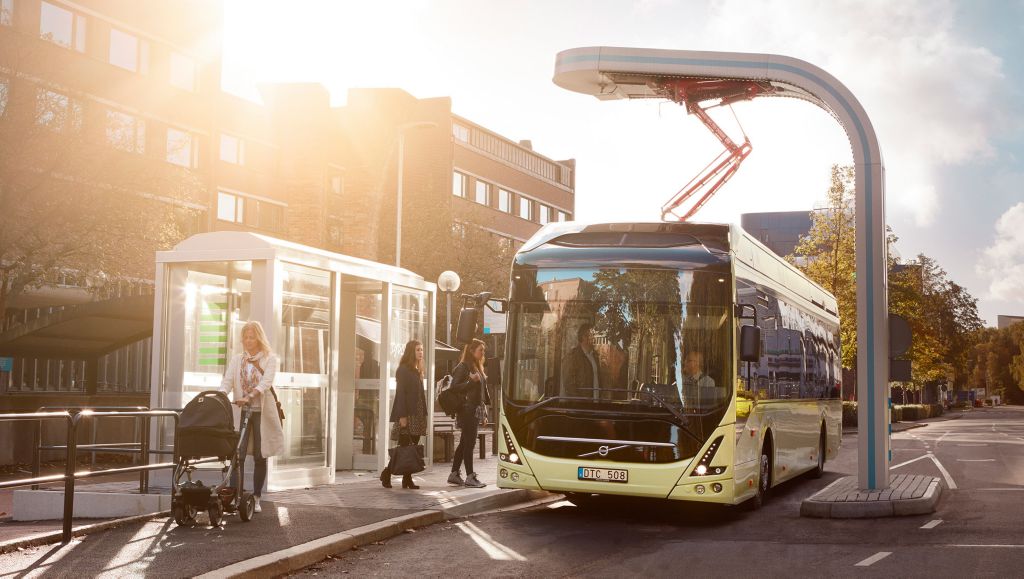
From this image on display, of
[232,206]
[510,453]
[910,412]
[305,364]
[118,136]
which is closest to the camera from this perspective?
[510,453]

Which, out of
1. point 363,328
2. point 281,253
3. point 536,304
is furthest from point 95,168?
point 536,304

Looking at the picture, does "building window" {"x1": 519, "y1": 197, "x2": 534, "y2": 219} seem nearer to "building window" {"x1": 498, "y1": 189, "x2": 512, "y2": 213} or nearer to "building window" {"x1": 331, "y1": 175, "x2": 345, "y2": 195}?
"building window" {"x1": 498, "y1": 189, "x2": 512, "y2": 213}

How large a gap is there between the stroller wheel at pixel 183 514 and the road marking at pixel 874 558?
550 cm

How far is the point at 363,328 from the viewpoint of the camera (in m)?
16.7

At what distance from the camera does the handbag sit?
44.5ft

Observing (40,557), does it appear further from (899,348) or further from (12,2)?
(12,2)

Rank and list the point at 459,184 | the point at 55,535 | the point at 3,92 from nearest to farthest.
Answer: the point at 55,535 → the point at 3,92 → the point at 459,184

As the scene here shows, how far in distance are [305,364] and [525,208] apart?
193ft

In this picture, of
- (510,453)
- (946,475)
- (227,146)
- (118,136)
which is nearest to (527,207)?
(227,146)

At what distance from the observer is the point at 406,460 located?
13562 millimetres

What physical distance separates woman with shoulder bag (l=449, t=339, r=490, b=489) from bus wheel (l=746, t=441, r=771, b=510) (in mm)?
3339

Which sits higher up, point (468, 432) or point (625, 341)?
point (625, 341)

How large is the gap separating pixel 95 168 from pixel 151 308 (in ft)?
20.3

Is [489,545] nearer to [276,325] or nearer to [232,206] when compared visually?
[276,325]
